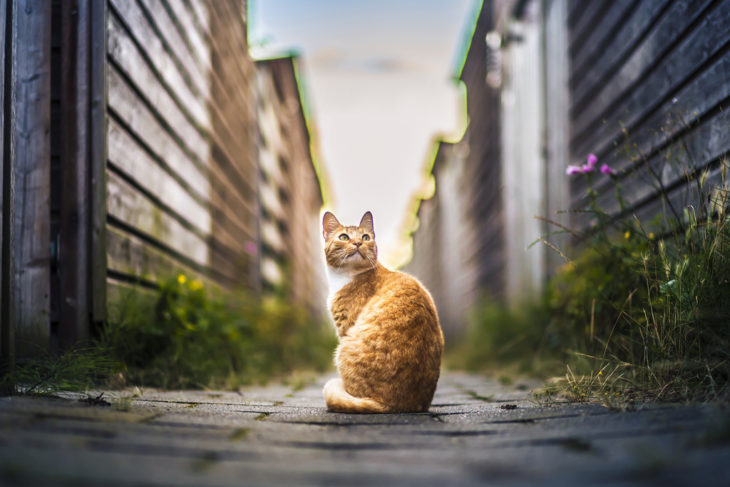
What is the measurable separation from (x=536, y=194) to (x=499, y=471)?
5216mm

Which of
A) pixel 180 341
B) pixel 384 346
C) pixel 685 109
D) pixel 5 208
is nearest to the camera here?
pixel 5 208

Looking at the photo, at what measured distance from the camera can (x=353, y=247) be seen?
8.92 ft

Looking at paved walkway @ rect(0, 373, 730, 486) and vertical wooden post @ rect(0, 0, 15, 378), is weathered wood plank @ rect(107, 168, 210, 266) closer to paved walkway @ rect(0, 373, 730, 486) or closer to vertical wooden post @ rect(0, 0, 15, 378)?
vertical wooden post @ rect(0, 0, 15, 378)

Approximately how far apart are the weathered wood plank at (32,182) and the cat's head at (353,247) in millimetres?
1375

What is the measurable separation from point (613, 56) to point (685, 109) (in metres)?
1.25

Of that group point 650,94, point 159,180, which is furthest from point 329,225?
point 650,94

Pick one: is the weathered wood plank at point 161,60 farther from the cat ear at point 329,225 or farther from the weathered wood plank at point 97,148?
the cat ear at point 329,225

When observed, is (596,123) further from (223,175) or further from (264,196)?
(264,196)

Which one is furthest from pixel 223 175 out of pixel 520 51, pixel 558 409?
pixel 558 409

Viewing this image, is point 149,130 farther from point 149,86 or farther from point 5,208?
point 5,208

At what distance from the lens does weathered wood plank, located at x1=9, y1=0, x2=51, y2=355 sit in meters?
2.44

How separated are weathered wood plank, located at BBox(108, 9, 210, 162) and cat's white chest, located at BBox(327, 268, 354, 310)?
172 centimetres

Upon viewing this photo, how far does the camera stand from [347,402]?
2.10 metres

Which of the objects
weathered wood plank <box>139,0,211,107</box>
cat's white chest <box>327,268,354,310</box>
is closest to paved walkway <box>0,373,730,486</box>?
cat's white chest <box>327,268,354,310</box>
